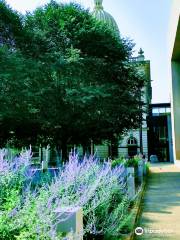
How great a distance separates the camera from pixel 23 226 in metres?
3.24

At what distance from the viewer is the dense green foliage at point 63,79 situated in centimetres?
2153

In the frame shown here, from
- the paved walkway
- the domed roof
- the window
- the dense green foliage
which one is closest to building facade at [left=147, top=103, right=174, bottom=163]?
the window

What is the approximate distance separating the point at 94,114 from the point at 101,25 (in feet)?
23.1

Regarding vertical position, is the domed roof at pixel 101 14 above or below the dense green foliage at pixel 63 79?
above

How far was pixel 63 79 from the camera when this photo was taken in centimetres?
2244

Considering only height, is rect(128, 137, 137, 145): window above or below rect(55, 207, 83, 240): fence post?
above

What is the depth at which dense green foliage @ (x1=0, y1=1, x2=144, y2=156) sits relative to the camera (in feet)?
70.6

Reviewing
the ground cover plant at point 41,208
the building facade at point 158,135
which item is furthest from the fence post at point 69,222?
the building facade at point 158,135

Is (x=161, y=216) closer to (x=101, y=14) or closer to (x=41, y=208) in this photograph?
(x=41, y=208)

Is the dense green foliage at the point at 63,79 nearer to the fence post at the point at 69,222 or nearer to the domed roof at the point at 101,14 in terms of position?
the fence post at the point at 69,222

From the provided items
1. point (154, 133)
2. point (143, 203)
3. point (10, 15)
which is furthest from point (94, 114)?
point (154, 133)

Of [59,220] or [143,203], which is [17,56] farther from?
[59,220]

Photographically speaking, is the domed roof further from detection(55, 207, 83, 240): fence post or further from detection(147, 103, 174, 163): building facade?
detection(55, 207, 83, 240): fence post

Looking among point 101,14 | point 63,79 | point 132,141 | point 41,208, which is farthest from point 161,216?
point 101,14
